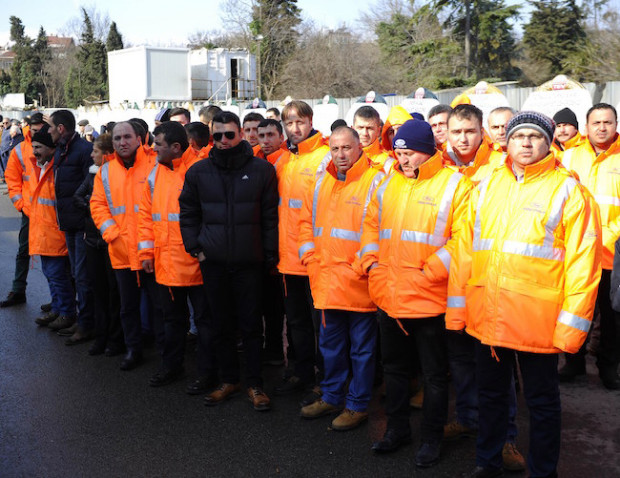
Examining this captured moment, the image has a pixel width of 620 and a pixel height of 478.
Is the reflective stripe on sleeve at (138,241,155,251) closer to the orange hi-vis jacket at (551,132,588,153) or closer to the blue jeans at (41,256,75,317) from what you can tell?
the blue jeans at (41,256,75,317)

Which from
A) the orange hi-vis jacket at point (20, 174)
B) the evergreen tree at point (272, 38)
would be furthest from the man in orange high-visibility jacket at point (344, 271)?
the evergreen tree at point (272, 38)

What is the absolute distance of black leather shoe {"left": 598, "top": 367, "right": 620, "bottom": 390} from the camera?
203 inches

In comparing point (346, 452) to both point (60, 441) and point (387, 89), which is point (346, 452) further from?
point (387, 89)

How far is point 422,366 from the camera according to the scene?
4109 mm

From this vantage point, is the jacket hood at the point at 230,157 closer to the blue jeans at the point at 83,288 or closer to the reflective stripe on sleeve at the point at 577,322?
the blue jeans at the point at 83,288

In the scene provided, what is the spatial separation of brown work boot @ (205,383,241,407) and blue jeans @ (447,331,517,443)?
1.81 m

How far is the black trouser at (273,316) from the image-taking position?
6078 millimetres

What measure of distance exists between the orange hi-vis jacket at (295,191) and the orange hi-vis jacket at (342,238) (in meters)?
0.41

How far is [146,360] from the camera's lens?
6.22 meters

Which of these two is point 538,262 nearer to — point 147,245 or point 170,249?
point 170,249

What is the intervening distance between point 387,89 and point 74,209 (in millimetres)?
32121

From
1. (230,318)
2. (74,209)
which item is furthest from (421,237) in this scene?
(74,209)

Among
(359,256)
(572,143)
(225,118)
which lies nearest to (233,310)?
(359,256)

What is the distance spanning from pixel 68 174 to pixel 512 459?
5090mm
